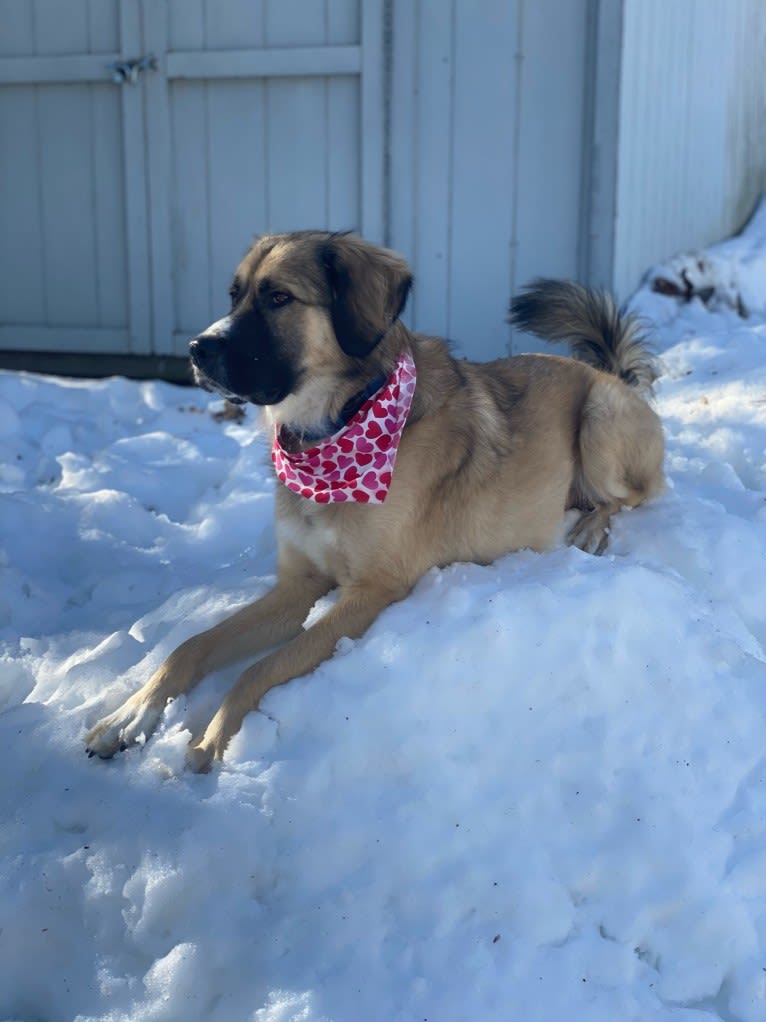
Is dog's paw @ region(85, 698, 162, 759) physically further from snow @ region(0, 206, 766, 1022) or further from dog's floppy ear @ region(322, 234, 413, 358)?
dog's floppy ear @ region(322, 234, 413, 358)

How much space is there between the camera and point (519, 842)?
2.44 m

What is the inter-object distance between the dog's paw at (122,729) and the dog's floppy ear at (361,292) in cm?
112

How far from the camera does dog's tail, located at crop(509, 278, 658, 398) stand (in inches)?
176

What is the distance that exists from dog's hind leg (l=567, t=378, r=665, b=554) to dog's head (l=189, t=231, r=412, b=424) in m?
1.03

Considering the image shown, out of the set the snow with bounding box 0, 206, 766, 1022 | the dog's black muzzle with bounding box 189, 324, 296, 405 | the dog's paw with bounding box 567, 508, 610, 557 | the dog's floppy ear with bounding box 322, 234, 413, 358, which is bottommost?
the snow with bounding box 0, 206, 766, 1022

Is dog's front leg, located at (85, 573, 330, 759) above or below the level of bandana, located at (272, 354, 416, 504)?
below

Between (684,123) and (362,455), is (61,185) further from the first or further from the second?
(362,455)

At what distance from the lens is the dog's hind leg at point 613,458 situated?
156 inches

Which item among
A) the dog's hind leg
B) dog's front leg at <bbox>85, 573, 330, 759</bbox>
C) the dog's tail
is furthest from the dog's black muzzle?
the dog's tail

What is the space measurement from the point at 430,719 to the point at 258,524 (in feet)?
6.57

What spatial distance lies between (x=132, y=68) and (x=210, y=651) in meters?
5.10

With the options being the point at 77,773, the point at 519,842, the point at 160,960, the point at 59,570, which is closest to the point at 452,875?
the point at 519,842

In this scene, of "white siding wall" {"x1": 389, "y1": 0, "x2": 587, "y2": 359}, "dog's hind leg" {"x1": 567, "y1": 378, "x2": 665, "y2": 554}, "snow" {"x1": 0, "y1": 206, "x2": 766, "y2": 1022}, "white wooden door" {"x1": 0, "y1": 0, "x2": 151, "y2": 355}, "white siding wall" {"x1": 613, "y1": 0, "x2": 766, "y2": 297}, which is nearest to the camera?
"snow" {"x1": 0, "y1": 206, "x2": 766, "y2": 1022}

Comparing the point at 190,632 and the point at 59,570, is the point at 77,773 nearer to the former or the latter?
the point at 190,632
